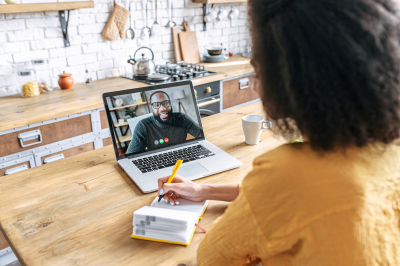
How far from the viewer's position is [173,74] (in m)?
2.84

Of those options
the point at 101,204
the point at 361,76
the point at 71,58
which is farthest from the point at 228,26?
the point at 361,76

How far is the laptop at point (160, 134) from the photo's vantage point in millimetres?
1160

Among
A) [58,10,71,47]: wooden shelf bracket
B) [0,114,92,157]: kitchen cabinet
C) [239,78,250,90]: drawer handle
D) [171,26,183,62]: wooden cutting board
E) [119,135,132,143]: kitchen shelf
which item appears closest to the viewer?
[119,135,132,143]: kitchen shelf

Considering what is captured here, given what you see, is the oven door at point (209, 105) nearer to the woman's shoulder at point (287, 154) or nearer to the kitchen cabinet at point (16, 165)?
the kitchen cabinet at point (16, 165)

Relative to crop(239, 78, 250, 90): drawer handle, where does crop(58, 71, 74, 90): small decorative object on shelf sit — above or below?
above

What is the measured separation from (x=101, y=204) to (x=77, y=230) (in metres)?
0.13

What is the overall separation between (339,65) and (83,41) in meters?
2.66

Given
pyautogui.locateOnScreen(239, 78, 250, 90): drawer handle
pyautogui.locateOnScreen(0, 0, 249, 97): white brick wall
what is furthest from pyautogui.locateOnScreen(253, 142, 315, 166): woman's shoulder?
pyautogui.locateOnScreen(239, 78, 250, 90): drawer handle

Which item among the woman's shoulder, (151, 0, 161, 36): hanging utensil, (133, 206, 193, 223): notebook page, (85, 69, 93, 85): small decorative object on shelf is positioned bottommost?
(133, 206, 193, 223): notebook page

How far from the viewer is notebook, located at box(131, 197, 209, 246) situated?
0.79m

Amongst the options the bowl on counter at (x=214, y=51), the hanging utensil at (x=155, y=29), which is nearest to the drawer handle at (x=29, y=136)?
the hanging utensil at (x=155, y=29)

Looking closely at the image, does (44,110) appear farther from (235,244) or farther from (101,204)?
(235,244)

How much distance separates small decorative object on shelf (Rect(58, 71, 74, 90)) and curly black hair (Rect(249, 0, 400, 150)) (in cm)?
228

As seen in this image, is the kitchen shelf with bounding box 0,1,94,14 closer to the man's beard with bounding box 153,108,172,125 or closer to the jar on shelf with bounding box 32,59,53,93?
the jar on shelf with bounding box 32,59,53,93
